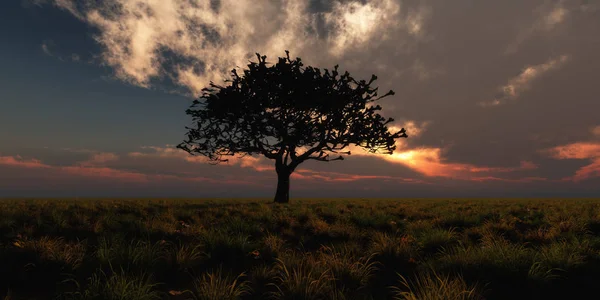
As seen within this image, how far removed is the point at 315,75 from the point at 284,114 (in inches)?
147

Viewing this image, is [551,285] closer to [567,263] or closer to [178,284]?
[567,263]

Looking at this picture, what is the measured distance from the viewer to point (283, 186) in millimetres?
27906

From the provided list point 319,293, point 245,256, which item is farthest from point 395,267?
point 245,256

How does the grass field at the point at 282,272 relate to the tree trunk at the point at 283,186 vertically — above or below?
below

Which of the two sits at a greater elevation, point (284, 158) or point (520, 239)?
point (284, 158)

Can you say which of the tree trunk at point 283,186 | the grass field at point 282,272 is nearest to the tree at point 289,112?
the tree trunk at point 283,186

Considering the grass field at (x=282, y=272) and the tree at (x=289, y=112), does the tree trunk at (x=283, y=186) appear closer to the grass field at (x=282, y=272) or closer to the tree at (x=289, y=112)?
the tree at (x=289, y=112)

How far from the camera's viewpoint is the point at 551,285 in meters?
5.40

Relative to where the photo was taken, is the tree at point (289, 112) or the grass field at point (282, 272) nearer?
the grass field at point (282, 272)

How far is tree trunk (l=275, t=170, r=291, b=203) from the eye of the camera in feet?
90.7

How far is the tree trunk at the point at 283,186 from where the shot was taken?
90.7 feet

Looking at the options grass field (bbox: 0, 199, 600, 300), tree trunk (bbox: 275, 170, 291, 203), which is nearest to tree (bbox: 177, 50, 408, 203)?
tree trunk (bbox: 275, 170, 291, 203)

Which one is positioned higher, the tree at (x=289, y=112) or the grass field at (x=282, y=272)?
the tree at (x=289, y=112)

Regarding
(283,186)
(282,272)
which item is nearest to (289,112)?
(283,186)
